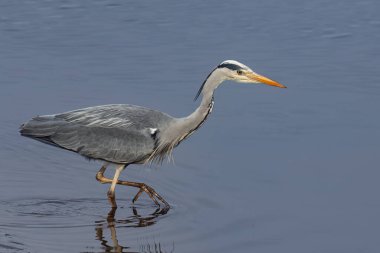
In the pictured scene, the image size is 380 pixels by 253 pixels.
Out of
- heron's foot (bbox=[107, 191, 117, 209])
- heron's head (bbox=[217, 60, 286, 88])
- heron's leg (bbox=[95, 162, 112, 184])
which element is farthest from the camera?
heron's leg (bbox=[95, 162, 112, 184])

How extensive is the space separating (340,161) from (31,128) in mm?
3524

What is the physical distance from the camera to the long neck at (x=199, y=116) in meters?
10.9

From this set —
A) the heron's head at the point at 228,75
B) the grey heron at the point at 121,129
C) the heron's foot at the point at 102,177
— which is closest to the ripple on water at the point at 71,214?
the heron's foot at the point at 102,177

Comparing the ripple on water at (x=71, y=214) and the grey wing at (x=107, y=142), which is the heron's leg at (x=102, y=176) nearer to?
the grey wing at (x=107, y=142)

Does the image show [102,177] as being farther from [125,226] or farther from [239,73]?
A: [239,73]

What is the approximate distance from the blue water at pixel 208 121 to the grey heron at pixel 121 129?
0.40 meters

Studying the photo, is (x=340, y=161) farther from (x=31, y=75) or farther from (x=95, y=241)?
(x=31, y=75)

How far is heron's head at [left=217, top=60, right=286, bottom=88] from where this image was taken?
10789 mm

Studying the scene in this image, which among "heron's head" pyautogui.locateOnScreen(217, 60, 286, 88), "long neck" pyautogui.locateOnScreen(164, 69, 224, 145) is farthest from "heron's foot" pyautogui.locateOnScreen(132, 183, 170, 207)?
"heron's head" pyautogui.locateOnScreen(217, 60, 286, 88)

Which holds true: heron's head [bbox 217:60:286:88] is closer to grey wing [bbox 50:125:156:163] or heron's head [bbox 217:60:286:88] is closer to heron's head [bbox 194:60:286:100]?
heron's head [bbox 194:60:286:100]

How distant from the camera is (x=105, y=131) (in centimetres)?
1105

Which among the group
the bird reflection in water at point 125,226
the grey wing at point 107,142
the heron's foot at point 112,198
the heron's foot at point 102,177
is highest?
the grey wing at point 107,142

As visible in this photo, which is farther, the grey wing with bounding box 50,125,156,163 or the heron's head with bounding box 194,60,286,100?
the grey wing with bounding box 50,125,156,163

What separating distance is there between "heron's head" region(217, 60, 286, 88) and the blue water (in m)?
0.99
